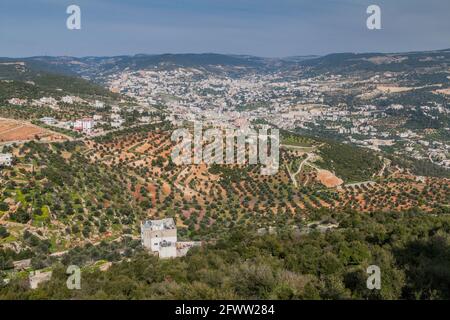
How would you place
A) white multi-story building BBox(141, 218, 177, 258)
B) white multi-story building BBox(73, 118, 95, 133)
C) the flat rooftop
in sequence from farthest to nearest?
white multi-story building BBox(73, 118, 95, 133), the flat rooftop, white multi-story building BBox(141, 218, 177, 258)

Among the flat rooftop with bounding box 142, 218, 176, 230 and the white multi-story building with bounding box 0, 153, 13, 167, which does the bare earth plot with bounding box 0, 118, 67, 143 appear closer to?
the white multi-story building with bounding box 0, 153, 13, 167

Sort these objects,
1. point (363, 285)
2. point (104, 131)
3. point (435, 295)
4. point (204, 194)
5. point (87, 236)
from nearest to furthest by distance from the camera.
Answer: point (435, 295) → point (363, 285) → point (87, 236) → point (204, 194) → point (104, 131)

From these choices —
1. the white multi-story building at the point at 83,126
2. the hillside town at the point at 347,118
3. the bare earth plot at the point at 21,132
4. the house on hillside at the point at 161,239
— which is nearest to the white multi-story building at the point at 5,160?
the bare earth plot at the point at 21,132

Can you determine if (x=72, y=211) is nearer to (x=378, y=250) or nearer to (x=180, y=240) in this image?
(x=180, y=240)

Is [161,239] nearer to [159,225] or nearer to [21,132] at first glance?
[159,225]

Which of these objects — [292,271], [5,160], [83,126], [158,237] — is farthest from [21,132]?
[292,271]

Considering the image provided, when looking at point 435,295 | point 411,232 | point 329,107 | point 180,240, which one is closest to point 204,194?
point 180,240

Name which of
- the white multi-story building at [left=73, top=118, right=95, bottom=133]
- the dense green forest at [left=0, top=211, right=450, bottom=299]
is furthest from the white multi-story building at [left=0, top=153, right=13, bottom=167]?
the dense green forest at [left=0, top=211, right=450, bottom=299]
